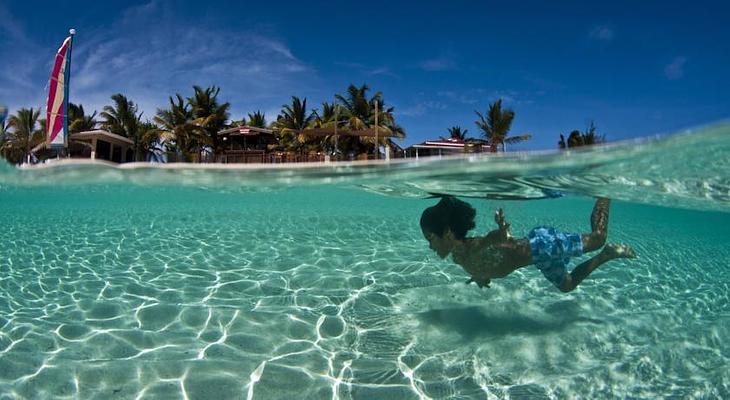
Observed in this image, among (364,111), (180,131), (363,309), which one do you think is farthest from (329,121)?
(363,309)

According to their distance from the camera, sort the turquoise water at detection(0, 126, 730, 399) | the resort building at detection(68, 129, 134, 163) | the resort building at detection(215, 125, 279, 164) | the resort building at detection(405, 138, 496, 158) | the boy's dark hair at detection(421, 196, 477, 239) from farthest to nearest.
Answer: the resort building at detection(215, 125, 279, 164) < the resort building at detection(405, 138, 496, 158) < the resort building at detection(68, 129, 134, 163) < the boy's dark hair at detection(421, 196, 477, 239) < the turquoise water at detection(0, 126, 730, 399)

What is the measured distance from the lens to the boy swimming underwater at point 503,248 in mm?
6195

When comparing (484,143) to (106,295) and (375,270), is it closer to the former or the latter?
(375,270)

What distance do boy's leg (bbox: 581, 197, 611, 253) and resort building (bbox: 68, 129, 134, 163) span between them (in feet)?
105

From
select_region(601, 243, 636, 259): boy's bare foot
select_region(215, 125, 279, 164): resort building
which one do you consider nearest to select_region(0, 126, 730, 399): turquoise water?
select_region(601, 243, 636, 259): boy's bare foot

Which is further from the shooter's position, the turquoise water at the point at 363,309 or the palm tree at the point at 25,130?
the palm tree at the point at 25,130

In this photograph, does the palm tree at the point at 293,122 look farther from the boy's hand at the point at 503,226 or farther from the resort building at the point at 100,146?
the boy's hand at the point at 503,226

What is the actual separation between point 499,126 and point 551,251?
3717cm

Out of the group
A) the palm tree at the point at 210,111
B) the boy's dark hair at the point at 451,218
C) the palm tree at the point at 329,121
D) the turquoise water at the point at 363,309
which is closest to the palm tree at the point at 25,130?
the palm tree at the point at 210,111

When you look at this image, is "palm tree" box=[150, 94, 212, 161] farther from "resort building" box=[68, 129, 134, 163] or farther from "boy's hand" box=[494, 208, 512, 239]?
"boy's hand" box=[494, 208, 512, 239]

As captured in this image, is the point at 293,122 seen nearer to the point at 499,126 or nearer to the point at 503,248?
the point at 499,126

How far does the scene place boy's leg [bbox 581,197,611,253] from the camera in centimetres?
680

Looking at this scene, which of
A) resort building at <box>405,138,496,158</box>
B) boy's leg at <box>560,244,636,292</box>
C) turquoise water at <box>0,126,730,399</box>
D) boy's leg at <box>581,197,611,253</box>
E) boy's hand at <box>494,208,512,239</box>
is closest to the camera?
turquoise water at <box>0,126,730,399</box>

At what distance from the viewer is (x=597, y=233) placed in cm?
691
